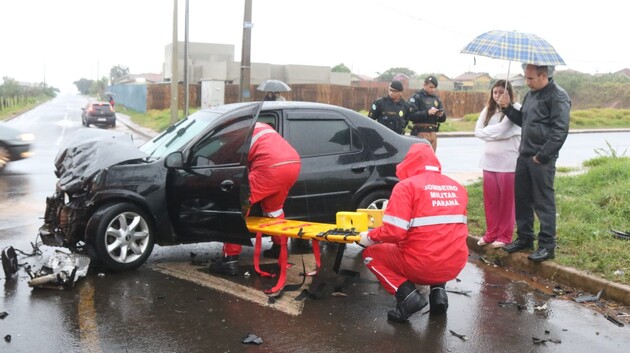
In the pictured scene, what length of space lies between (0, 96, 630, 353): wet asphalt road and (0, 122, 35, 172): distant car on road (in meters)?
7.37

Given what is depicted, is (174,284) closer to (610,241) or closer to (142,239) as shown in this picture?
(142,239)

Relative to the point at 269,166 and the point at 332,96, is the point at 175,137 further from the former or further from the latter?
the point at 332,96

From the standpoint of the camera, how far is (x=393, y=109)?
9609 mm

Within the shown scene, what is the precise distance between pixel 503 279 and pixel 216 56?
54446 mm

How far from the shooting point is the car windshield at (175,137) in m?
6.21

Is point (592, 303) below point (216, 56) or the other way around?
below

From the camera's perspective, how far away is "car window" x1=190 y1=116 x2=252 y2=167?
5.70 m

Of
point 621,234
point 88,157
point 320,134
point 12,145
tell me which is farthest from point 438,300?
point 12,145

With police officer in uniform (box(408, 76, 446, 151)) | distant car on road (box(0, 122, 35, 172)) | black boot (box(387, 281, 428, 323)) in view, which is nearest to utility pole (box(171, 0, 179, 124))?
distant car on road (box(0, 122, 35, 172))

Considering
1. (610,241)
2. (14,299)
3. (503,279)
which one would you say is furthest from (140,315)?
(610,241)

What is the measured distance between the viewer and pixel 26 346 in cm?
411

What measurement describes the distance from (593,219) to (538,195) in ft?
6.19

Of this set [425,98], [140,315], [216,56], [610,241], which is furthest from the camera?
[216,56]

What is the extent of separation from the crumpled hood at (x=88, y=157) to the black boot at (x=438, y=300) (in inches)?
122
